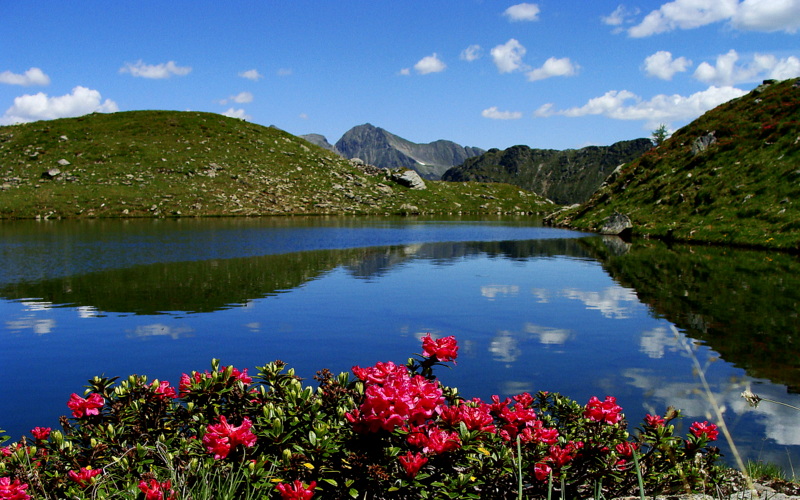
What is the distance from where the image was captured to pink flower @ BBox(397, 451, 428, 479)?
4375 millimetres

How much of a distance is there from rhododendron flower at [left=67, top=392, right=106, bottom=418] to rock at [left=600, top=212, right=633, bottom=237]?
57645 mm

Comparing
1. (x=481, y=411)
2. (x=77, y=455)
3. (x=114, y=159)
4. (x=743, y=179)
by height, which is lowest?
(x=77, y=455)

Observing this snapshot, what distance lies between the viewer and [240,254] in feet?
117

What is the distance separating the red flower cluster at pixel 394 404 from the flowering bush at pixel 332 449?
13mm

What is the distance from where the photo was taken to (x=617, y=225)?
189 ft

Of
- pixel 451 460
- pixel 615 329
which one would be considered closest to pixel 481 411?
pixel 451 460

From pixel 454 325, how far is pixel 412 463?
11184 millimetres

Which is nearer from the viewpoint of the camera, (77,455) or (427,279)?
(77,455)

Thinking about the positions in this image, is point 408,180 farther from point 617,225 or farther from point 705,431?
point 705,431

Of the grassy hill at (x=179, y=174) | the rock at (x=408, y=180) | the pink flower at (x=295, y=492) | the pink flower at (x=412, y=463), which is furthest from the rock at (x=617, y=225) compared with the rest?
the rock at (x=408, y=180)

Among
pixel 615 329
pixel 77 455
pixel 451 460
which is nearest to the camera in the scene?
pixel 451 460

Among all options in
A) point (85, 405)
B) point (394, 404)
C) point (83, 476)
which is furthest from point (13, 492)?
point (394, 404)

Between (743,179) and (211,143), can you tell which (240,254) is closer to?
(743,179)

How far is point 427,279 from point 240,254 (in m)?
16.5
